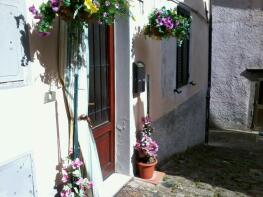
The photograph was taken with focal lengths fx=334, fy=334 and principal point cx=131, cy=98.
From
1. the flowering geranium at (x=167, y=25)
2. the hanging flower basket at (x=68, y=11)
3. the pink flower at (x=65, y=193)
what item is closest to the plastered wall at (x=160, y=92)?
the flowering geranium at (x=167, y=25)

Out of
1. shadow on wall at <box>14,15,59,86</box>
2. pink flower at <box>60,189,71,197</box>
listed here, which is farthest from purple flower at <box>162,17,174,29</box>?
pink flower at <box>60,189,71,197</box>

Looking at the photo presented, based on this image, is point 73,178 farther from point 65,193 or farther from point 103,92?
point 103,92

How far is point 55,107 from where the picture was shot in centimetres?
313

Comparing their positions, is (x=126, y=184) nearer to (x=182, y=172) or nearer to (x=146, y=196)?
(x=146, y=196)

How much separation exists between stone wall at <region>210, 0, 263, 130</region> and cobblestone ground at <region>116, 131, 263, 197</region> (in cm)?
437

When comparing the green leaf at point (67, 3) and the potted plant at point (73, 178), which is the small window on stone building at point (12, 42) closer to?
the green leaf at point (67, 3)

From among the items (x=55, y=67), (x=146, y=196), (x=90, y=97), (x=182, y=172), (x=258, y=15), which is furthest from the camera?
(x=258, y=15)

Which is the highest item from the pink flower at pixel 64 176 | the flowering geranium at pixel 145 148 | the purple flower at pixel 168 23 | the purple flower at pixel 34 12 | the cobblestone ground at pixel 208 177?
the purple flower at pixel 168 23

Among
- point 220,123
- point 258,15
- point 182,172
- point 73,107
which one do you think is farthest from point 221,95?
point 73,107

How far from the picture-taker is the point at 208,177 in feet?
18.4

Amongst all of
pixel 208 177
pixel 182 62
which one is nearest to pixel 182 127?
pixel 182 62

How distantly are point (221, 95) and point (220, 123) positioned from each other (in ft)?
3.64

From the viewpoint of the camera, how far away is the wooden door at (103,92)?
13.3 ft

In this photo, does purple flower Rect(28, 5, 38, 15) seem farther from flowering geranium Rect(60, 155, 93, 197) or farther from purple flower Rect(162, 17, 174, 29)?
purple flower Rect(162, 17, 174, 29)
